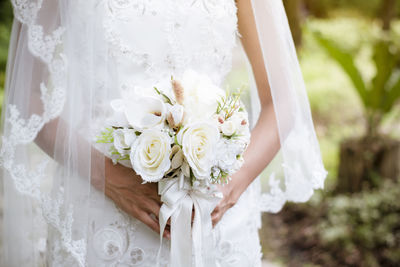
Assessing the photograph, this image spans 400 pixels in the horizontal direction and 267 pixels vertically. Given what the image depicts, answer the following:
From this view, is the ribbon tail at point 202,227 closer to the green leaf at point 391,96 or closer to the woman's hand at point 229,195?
the woman's hand at point 229,195

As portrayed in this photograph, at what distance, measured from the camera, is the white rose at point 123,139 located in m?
1.23

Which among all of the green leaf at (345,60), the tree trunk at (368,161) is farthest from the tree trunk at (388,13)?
the tree trunk at (368,161)

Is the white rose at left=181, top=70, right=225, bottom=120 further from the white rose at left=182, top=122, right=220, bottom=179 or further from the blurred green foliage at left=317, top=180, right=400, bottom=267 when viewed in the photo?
the blurred green foliage at left=317, top=180, right=400, bottom=267

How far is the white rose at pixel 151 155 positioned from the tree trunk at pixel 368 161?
3.75m

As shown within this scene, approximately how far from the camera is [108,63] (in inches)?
58.6

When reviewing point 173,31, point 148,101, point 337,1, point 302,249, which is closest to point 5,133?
point 148,101

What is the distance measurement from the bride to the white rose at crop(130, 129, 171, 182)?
19cm

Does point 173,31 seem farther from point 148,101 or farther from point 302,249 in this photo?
point 302,249

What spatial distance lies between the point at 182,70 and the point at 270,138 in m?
0.44

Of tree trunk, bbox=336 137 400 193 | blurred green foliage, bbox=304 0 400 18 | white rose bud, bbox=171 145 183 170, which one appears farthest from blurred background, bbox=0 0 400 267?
blurred green foliage, bbox=304 0 400 18

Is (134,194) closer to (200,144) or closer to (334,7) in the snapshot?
(200,144)

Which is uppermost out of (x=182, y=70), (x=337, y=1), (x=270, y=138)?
(x=182, y=70)

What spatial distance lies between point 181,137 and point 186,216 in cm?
29

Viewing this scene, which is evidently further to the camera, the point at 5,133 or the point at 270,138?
the point at 270,138
